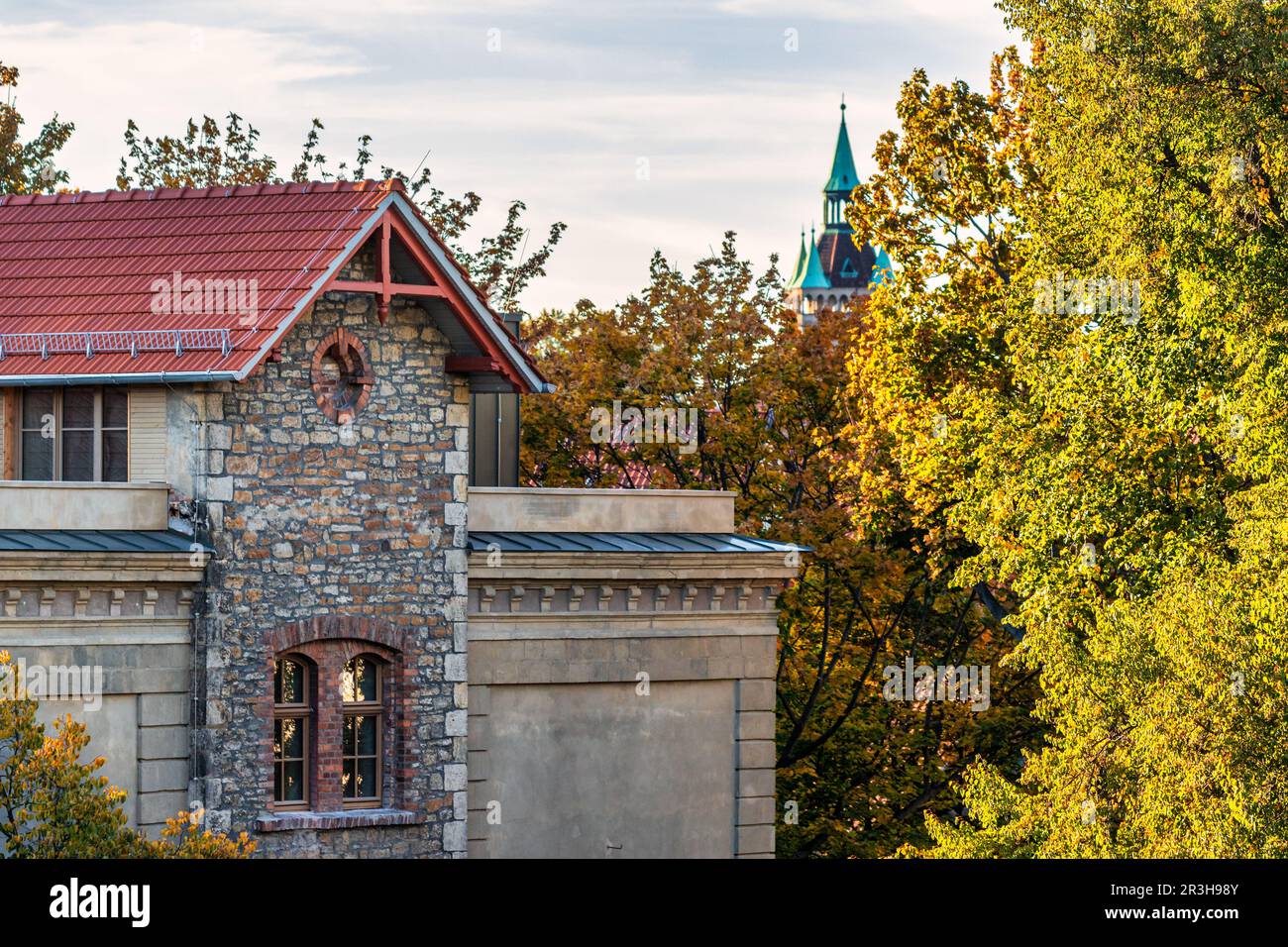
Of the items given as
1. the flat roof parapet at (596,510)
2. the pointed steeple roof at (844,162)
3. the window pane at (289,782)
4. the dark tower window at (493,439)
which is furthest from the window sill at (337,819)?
the pointed steeple roof at (844,162)

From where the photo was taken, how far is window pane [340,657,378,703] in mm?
23062

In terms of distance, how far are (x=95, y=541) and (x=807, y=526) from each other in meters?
18.5

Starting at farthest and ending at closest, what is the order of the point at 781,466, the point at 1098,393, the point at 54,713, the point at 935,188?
the point at 781,466 < the point at 935,188 < the point at 1098,393 < the point at 54,713

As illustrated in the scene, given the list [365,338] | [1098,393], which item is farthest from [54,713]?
[1098,393]

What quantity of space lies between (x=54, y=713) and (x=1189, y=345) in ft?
45.4

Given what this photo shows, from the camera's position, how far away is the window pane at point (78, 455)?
23.1 metres

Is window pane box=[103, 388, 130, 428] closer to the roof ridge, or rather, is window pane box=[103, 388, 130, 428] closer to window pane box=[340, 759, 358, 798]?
the roof ridge

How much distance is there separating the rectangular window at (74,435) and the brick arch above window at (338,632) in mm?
2512

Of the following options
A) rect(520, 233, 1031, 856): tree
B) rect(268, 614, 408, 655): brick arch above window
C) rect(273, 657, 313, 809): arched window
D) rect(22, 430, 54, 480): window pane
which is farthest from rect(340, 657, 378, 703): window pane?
rect(520, 233, 1031, 856): tree

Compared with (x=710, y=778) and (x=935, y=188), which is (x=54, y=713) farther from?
(x=935, y=188)

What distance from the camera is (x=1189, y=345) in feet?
83.4

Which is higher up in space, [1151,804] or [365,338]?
[365,338]

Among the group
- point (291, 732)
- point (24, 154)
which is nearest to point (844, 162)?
point (24, 154)
